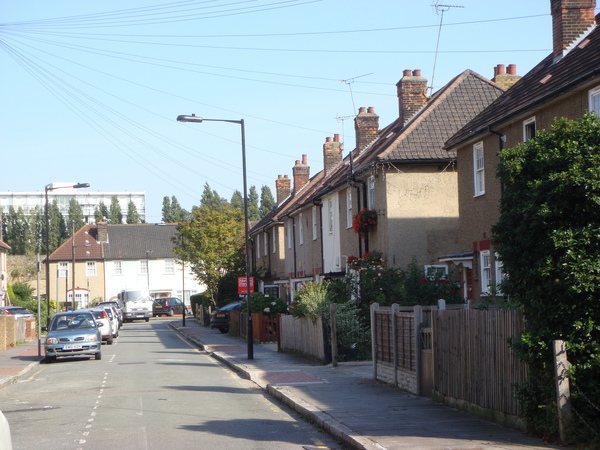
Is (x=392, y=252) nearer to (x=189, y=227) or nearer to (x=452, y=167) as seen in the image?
(x=452, y=167)

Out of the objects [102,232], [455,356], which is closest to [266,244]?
[102,232]

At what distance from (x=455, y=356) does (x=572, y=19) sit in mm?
13078

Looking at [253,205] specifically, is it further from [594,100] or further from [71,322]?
[594,100]

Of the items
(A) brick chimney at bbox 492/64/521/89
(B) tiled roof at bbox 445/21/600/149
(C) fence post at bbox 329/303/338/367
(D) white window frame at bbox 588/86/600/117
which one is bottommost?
(C) fence post at bbox 329/303/338/367

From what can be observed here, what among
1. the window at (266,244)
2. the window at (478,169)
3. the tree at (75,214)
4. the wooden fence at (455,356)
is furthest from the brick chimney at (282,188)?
the tree at (75,214)

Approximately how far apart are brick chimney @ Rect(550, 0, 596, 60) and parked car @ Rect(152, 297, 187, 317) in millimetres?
60427

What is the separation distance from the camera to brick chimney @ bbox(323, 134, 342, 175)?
44.5 meters

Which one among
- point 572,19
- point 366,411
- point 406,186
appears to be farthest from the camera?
point 406,186

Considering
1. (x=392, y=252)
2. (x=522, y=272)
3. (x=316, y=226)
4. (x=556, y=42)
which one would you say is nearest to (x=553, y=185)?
(x=522, y=272)

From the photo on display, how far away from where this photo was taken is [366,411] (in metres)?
12.2

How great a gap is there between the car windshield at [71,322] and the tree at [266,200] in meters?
83.5

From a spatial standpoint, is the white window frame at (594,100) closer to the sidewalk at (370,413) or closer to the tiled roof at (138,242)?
the sidewalk at (370,413)

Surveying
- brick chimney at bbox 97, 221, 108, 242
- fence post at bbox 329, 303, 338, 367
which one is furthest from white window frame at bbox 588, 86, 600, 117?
brick chimney at bbox 97, 221, 108, 242

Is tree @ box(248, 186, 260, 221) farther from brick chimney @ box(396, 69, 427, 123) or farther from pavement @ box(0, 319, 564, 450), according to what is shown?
pavement @ box(0, 319, 564, 450)
